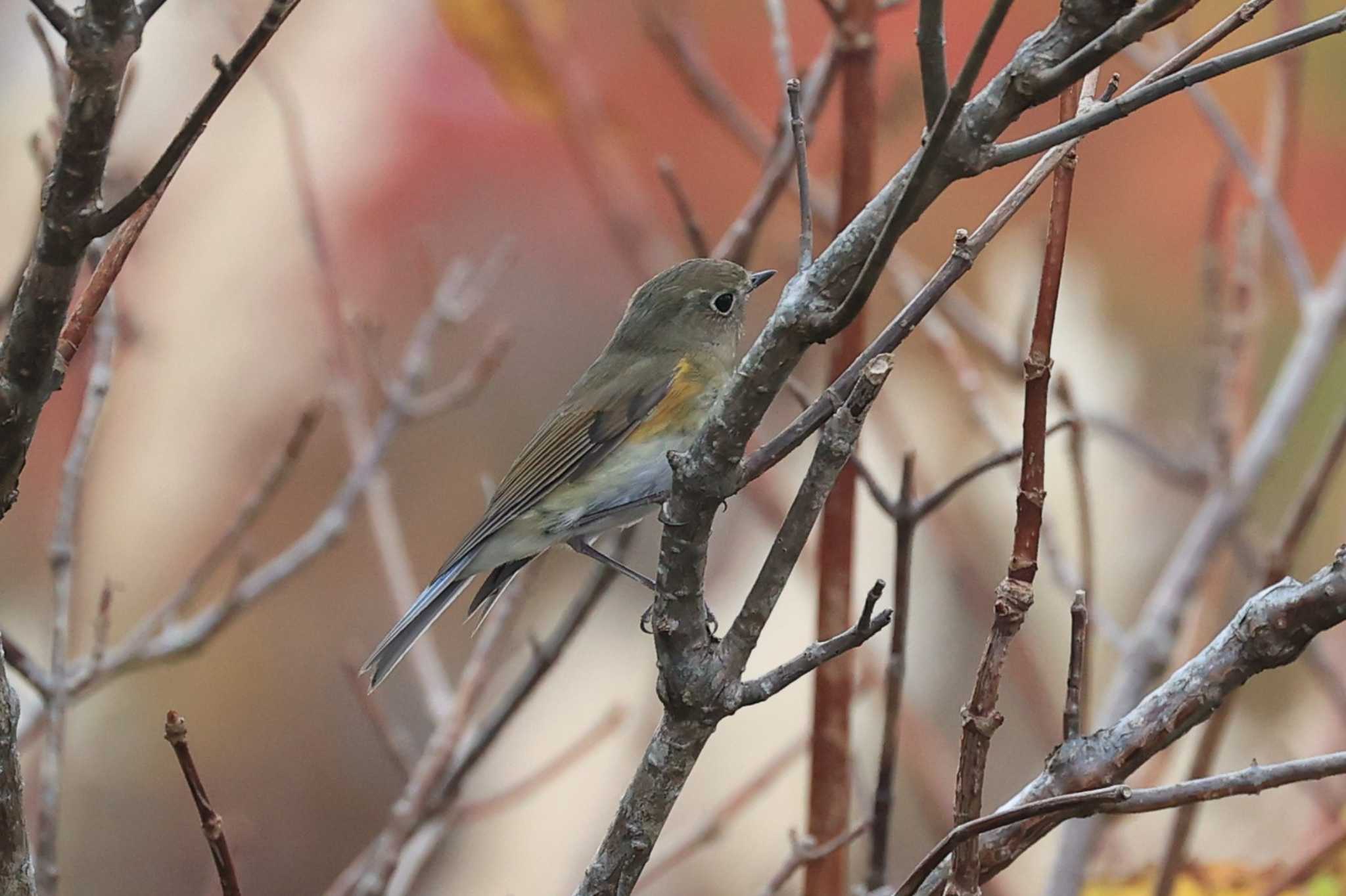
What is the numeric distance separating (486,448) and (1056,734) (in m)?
1.14

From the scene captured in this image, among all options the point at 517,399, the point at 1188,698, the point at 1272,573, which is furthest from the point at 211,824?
the point at 517,399

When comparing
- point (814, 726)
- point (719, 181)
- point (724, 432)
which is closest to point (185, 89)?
point (719, 181)

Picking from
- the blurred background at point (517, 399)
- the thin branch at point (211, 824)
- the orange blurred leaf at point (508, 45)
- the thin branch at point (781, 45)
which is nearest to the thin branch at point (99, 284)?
the thin branch at point (211, 824)

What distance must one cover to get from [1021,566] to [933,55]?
0.31m

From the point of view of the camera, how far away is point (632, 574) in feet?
4.16

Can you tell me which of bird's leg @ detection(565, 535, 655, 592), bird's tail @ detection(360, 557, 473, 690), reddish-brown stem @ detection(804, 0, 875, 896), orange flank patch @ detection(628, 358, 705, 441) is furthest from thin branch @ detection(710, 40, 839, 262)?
bird's tail @ detection(360, 557, 473, 690)

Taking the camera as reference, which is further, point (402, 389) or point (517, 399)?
point (517, 399)

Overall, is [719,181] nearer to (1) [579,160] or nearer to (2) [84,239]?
(1) [579,160]

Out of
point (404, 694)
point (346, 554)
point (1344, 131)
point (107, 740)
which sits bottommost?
point (107, 740)

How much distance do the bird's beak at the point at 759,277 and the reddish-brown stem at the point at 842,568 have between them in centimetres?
14

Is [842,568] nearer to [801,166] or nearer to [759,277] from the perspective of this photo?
[759,277]

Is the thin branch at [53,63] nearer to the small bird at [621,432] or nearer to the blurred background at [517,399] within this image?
the small bird at [621,432]

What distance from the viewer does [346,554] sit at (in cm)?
239

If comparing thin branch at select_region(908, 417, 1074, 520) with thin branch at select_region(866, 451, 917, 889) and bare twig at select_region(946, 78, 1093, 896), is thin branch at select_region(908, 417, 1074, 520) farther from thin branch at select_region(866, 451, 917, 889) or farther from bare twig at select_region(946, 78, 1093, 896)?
bare twig at select_region(946, 78, 1093, 896)
